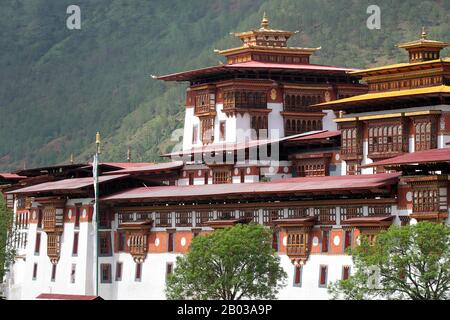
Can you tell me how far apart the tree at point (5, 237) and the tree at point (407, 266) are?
43609mm

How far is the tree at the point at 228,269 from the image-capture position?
81.2 metres

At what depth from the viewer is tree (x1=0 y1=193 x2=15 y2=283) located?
11250 cm

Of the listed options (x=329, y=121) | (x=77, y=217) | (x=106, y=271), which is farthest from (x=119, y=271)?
(x=329, y=121)

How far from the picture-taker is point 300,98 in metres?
115

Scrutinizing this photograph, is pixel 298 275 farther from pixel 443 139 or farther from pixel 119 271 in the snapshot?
pixel 119 271

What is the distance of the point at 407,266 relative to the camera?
7238cm

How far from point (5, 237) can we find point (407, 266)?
47.5 meters

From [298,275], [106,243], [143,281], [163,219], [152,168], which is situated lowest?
[298,275]

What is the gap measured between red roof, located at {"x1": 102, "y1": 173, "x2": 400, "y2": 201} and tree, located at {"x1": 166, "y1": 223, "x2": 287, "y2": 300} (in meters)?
4.19

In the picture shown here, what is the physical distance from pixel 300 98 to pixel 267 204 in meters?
26.7

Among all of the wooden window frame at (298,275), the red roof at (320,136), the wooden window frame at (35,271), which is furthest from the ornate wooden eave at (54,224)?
the wooden window frame at (298,275)

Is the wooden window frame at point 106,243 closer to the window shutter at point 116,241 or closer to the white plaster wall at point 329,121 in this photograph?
the window shutter at point 116,241

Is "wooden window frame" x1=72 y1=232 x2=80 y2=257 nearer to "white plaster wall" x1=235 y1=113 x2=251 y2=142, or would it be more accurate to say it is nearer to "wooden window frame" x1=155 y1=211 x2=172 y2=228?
"wooden window frame" x1=155 y1=211 x2=172 y2=228

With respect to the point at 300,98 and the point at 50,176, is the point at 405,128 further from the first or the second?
the point at 50,176
